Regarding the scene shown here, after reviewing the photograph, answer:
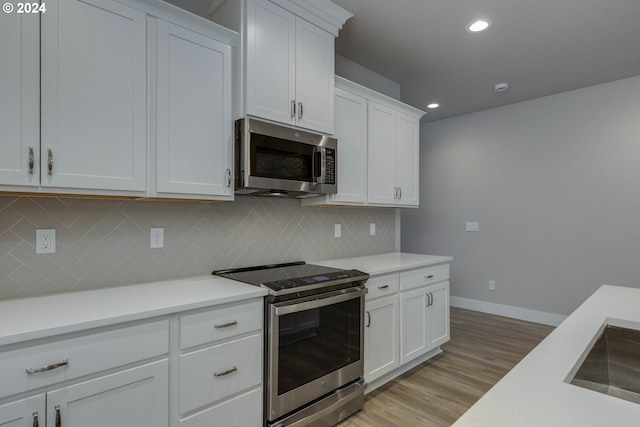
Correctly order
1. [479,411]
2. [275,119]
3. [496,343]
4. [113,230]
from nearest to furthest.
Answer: [479,411] < [113,230] < [275,119] < [496,343]

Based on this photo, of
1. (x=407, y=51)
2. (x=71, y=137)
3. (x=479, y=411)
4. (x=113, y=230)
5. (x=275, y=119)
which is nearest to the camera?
(x=479, y=411)

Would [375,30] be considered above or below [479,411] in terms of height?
above

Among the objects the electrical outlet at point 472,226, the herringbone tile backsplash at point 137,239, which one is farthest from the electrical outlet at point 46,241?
the electrical outlet at point 472,226

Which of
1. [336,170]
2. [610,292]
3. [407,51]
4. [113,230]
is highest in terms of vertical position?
[407,51]

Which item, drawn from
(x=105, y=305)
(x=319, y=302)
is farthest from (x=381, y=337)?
(x=105, y=305)

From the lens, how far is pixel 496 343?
3.56 meters

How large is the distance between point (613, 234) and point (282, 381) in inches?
156

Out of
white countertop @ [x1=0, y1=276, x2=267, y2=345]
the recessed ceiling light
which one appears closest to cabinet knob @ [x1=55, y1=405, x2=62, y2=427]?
white countertop @ [x1=0, y1=276, x2=267, y2=345]

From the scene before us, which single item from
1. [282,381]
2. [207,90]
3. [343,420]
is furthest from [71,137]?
[343,420]

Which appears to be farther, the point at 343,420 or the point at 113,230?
the point at 343,420

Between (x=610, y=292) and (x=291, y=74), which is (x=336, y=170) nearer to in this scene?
(x=291, y=74)

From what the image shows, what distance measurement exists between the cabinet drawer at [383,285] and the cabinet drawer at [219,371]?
95 centimetres

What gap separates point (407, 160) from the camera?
3.34 meters

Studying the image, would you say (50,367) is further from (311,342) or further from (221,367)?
(311,342)
